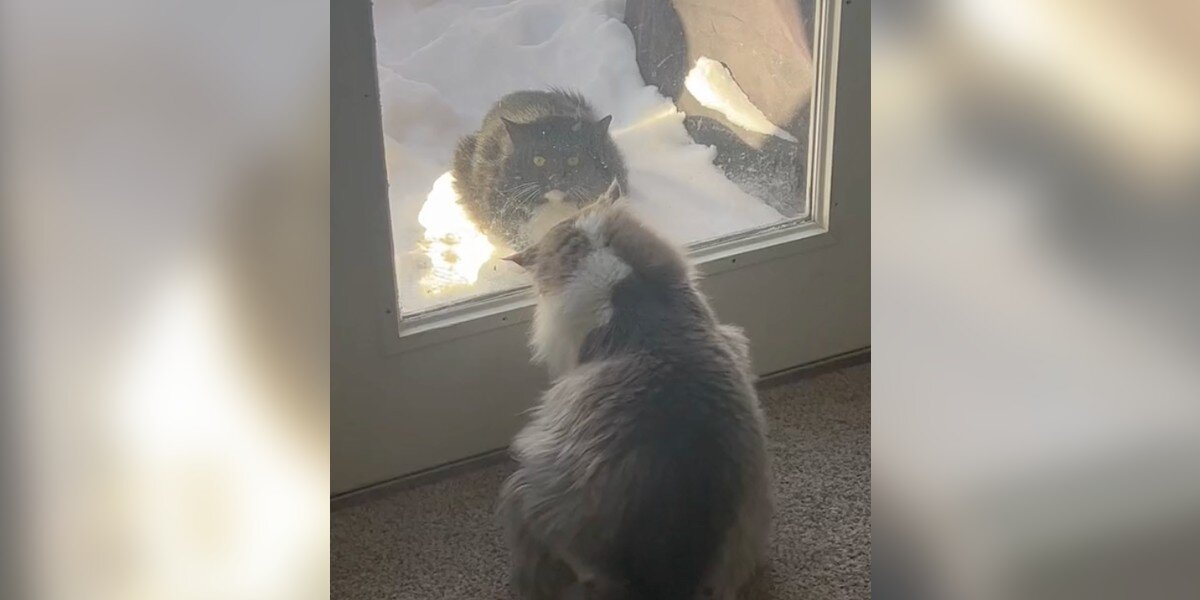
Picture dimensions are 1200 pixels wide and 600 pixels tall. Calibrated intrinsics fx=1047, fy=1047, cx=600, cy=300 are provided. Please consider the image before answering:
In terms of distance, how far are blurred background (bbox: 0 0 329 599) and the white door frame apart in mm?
96

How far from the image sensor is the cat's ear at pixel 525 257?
3.31 ft

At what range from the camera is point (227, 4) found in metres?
0.76

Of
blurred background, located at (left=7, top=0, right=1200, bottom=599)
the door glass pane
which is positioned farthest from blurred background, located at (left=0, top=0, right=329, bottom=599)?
the door glass pane

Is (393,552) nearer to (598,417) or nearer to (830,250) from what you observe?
(598,417)

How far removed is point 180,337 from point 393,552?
36 cm

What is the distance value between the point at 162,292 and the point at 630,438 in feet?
1.38

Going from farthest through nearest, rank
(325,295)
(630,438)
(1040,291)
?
(630,438)
(325,295)
(1040,291)

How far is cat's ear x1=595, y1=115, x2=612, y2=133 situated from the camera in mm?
1014

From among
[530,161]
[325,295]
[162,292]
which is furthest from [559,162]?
[162,292]

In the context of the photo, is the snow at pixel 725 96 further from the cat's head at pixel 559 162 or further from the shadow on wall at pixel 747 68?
the cat's head at pixel 559 162

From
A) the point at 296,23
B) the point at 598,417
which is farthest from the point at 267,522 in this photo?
the point at 296,23

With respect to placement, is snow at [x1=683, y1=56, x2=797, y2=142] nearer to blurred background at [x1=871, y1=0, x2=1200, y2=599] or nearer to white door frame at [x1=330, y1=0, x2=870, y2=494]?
white door frame at [x1=330, y1=0, x2=870, y2=494]

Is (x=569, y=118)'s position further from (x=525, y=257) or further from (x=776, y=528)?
(x=776, y=528)

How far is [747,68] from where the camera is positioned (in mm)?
1063
